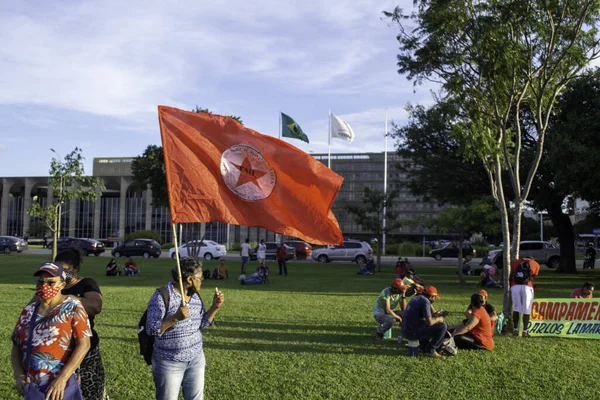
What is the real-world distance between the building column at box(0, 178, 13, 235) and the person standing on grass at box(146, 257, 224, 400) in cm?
8868

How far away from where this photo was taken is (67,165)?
26266 millimetres

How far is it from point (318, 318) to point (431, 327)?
421cm

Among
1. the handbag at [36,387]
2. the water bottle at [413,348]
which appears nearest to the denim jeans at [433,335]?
the water bottle at [413,348]

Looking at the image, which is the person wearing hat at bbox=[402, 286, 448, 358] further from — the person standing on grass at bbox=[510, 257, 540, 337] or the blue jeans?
the blue jeans

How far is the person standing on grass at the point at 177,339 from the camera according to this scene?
444 cm

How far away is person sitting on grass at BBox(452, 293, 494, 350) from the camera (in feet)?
30.6

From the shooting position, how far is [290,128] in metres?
36.1

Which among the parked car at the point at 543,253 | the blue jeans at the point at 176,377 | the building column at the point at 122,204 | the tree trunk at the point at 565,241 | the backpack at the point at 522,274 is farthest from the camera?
the building column at the point at 122,204

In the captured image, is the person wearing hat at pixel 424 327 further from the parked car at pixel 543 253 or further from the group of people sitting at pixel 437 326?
the parked car at pixel 543 253

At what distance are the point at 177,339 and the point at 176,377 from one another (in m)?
0.30

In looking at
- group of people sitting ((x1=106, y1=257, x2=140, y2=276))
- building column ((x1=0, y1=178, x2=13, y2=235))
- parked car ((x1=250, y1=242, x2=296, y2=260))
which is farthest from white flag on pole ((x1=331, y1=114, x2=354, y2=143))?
building column ((x1=0, y1=178, x2=13, y2=235))

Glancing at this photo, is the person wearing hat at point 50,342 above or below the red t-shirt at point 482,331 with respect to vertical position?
above

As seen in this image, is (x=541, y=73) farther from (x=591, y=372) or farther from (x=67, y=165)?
(x=67, y=165)

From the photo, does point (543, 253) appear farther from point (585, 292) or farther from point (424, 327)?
point (424, 327)
